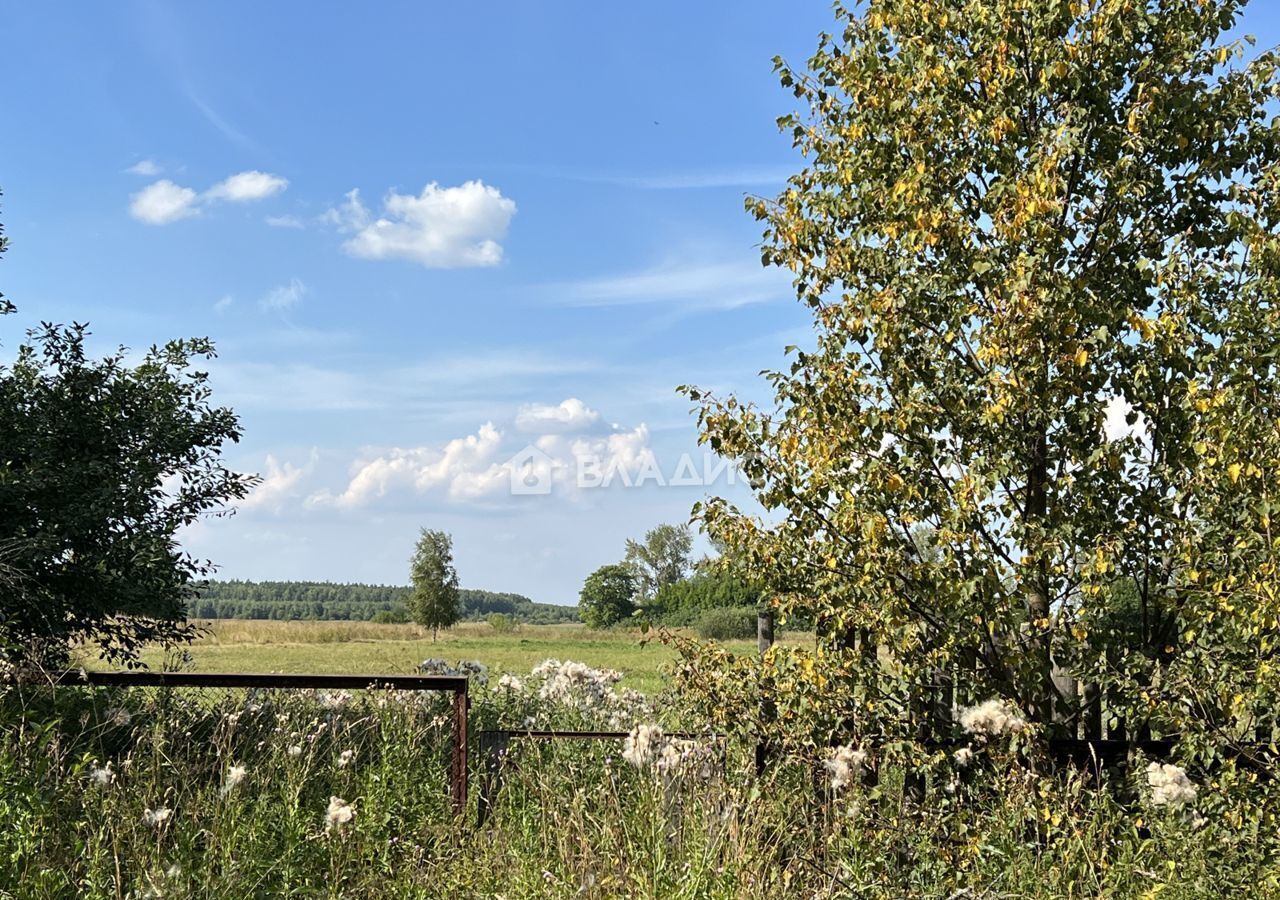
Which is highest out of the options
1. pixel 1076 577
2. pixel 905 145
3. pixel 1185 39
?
pixel 1185 39

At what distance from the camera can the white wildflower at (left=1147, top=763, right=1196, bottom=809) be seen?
4.99 meters

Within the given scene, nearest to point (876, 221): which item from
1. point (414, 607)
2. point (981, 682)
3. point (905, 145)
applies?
point (905, 145)

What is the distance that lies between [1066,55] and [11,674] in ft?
22.6

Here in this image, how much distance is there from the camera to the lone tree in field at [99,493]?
882cm

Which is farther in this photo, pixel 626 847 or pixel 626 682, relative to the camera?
pixel 626 682

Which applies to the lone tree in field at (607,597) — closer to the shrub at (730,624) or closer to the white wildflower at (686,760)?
the shrub at (730,624)

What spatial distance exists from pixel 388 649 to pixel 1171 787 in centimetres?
3429

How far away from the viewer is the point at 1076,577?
570 cm

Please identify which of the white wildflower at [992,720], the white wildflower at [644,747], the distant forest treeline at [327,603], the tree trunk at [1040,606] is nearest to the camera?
the white wildflower at [644,747]

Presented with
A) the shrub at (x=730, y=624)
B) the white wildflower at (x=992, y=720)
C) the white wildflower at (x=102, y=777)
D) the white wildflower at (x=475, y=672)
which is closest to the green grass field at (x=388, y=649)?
the shrub at (x=730, y=624)

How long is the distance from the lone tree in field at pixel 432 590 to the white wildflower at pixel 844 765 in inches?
1856

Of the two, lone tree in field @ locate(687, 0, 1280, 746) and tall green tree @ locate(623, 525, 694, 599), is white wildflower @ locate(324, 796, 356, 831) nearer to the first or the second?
lone tree in field @ locate(687, 0, 1280, 746)

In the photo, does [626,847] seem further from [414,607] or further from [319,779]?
[414,607]

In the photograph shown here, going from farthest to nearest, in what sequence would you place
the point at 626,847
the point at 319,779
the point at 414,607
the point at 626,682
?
1. the point at 414,607
2. the point at 626,682
3. the point at 319,779
4. the point at 626,847
